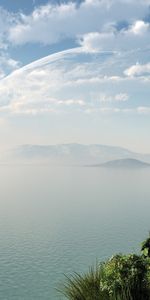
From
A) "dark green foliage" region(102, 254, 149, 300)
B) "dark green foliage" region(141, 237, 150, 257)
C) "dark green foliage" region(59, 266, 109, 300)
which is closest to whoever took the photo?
"dark green foliage" region(102, 254, 149, 300)

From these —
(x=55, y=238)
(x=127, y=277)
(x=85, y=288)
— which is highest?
(x=55, y=238)

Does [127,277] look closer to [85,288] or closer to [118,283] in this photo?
[118,283]

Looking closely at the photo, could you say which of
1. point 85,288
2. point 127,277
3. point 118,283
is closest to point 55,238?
point 85,288

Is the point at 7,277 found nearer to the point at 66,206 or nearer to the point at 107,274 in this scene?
the point at 107,274

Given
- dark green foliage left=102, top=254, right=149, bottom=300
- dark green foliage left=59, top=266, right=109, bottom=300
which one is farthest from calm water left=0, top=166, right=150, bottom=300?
dark green foliage left=102, top=254, right=149, bottom=300

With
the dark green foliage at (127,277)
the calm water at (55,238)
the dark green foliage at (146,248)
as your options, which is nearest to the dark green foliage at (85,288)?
the dark green foliage at (127,277)

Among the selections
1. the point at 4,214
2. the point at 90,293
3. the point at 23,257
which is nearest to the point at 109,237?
the point at 23,257

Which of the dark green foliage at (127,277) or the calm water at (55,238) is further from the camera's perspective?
the calm water at (55,238)

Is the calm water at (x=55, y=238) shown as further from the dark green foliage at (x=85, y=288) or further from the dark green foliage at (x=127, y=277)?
the dark green foliage at (x=127, y=277)

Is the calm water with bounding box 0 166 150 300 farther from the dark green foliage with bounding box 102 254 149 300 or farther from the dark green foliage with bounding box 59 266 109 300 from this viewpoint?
the dark green foliage with bounding box 102 254 149 300
